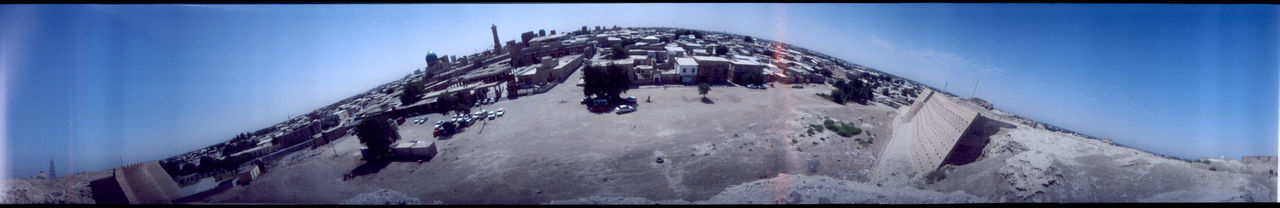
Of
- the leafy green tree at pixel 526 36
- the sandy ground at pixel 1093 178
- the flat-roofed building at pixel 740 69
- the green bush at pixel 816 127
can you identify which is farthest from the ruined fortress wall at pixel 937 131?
the leafy green tree at pixel 526 36

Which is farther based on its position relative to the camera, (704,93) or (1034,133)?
(704,93)

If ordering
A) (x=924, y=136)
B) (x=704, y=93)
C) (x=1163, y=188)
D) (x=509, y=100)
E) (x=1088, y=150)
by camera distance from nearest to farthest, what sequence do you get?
(x=1163, y=188) → (x=1088, y=150) → (x=924, y=136) → (x=704, y=93) → (x=509, y=100)

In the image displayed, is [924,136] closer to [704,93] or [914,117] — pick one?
[914,117]

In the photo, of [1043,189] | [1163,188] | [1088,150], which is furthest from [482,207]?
[1088,150]

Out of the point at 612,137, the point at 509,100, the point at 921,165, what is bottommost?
the point at 921,165

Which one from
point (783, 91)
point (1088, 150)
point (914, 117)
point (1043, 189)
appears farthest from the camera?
point (783, 91)

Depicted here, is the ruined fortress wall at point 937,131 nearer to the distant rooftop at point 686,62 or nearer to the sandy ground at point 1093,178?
the sandy ground at point 1093,178

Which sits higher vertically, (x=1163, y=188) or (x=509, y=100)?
(x=509, y=100)
